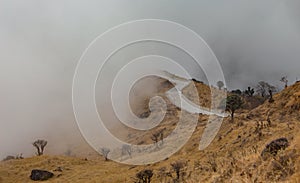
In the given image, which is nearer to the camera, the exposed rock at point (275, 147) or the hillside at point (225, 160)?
the hillside at point (225, 160)

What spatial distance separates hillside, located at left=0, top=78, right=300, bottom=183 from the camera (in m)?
17.1

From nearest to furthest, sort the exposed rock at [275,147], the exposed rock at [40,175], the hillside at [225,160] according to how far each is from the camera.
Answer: the hillside at [225,160], the exposed rock at [275,147], the exposed rock at [40,175]

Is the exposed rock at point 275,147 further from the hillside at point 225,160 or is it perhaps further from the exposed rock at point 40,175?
the exposed rock at point 40,175

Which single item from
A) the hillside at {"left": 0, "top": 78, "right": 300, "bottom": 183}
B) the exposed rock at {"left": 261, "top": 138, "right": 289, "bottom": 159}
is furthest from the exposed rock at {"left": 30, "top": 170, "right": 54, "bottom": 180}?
the exposed rock at {"left": 261, "top": 138, "right": 289, "bottom": 159}

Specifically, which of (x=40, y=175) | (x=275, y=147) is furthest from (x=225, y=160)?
(x=40, y=175)

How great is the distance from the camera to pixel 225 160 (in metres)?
27.2

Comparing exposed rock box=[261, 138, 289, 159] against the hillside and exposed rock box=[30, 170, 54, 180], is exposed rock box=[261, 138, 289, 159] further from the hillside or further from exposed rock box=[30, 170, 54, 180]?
exposed rock box=[30, 170, 54, 180]

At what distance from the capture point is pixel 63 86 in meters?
176

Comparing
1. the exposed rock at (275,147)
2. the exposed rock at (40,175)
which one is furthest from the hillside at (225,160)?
the exposed rock at (40,175)

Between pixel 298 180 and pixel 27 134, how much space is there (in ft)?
465

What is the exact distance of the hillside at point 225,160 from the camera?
56.1ft

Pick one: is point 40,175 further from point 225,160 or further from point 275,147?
point 275,147

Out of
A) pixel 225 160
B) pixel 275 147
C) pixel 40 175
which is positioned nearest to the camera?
pixel 275 147

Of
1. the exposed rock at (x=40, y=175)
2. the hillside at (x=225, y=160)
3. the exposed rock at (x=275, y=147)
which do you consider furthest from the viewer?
the exposed rock at (x=40, y=175)
